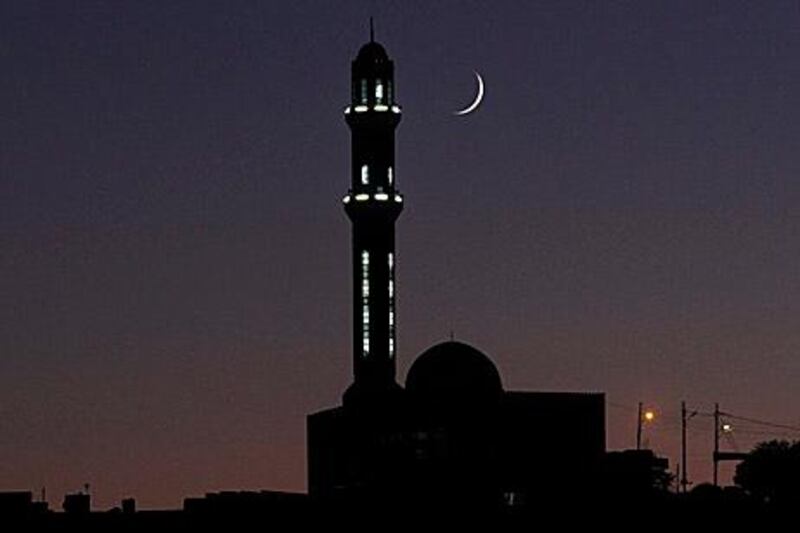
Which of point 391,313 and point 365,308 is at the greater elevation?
point 365,308

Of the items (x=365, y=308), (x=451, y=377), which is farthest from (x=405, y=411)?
(x=365, y=308)

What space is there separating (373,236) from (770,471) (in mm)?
24493

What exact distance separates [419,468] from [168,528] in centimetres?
2846

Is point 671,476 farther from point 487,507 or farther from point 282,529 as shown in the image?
point 282,529

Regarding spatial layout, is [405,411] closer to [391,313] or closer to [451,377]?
[451,377]

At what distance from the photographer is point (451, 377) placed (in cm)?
11038

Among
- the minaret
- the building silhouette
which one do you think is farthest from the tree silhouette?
the minaret

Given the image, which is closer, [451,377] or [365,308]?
[451,377]

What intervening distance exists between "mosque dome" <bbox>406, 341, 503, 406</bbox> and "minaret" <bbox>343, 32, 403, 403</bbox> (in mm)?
7763

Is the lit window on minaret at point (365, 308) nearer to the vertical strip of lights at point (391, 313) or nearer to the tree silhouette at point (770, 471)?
the vertical strip of lights at point (391, 313)

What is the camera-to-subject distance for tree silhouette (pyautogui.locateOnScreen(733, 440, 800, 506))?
121688 mm

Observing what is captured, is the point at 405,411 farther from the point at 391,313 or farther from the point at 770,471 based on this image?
the point at 770,471

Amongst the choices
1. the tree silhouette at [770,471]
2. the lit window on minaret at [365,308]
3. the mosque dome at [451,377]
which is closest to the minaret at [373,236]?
the lit window on minaret at [365,308]

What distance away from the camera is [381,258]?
4641 inches
